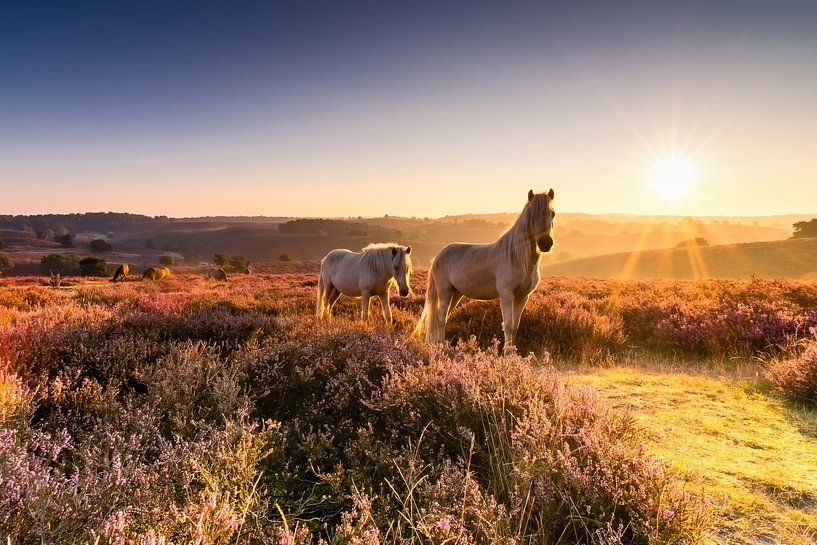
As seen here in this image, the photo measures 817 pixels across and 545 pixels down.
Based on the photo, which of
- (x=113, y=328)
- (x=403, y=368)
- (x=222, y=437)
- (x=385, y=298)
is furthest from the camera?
(x=385, y=298)

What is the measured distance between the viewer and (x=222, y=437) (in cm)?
222

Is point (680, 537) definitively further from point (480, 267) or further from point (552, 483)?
point (480, 267)

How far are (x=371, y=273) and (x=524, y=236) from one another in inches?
157

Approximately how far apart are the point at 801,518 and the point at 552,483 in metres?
1.43

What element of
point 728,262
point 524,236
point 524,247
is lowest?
point 728,262

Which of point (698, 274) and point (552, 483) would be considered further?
point (698, 274)

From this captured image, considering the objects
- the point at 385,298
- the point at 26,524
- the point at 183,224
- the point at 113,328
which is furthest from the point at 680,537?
the point at 183,224

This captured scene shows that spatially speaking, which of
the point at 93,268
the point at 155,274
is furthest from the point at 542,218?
the point at 93,268

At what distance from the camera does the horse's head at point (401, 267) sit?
28.3 feet

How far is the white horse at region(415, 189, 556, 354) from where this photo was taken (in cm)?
588

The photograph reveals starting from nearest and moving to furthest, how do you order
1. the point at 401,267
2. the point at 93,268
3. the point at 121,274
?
the point at 401,267 → the point at 121,274 → the point at 93,268

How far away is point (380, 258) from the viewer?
9164 millimetres

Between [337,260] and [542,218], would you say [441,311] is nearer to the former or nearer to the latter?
[542,218]

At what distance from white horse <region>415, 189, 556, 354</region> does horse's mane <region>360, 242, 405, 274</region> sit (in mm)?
1515
